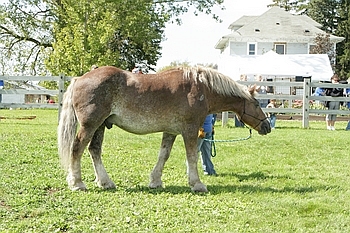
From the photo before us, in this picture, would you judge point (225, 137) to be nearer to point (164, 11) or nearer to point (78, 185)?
point (78, 185)

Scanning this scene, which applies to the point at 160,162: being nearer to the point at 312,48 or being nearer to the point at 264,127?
the point at 264,127

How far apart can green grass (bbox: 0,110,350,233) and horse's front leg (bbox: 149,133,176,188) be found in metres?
0.18

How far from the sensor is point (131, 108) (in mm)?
6930

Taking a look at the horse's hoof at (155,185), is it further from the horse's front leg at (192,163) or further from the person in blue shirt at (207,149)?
the person in blue shirt at (207,149)

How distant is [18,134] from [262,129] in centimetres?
702

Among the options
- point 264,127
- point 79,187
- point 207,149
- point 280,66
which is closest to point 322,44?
point 280,66

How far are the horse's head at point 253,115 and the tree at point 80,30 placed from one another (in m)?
21.5

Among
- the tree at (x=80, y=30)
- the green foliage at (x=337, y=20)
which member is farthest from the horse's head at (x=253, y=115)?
the green foliage at (x=337, y=20)

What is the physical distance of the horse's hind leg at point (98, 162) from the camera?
23.0 feet

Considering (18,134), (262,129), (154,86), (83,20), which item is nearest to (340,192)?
(262,129)

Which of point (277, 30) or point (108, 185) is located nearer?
point (108, 185)

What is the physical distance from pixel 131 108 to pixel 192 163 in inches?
44.9

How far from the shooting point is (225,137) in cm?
1286

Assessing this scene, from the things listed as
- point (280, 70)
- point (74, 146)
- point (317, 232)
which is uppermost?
point (280, 70)
